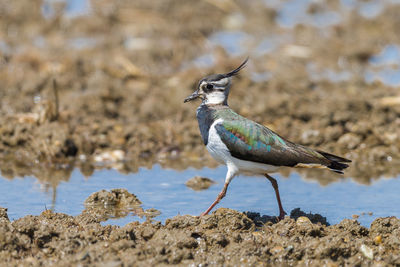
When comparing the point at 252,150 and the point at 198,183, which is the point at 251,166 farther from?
the point at 198,183

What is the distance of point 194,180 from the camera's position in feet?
29.0

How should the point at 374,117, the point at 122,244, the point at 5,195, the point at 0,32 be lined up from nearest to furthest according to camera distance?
the point at 122,244 → the point at 5,195 → the point at 374,117 → the point at 0,32

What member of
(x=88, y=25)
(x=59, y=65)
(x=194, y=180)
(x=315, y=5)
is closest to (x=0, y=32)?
(x=88, y=25)

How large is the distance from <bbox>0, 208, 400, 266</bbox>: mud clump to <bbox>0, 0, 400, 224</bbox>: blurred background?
8.79ft

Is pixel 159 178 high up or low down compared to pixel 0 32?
down

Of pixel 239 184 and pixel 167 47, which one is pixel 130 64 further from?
pixel 239 184

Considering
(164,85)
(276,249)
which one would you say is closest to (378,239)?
(276,249)

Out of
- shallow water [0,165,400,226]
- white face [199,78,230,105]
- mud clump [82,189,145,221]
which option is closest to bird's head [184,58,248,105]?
white face [199,78,230,105]

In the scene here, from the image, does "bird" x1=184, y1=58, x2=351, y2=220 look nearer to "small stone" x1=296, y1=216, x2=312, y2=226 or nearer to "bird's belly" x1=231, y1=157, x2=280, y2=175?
"bird's belly" x1=231, y1=157, x2=280, y2=175

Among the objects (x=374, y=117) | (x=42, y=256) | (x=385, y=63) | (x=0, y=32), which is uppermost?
(x=0, y=32)

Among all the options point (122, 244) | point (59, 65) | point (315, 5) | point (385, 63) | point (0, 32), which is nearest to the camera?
point (122, 244)

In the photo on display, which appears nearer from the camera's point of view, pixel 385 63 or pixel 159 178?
pixel 159 178

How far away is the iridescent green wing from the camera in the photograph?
7293mm

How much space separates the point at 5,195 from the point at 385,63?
913cm
